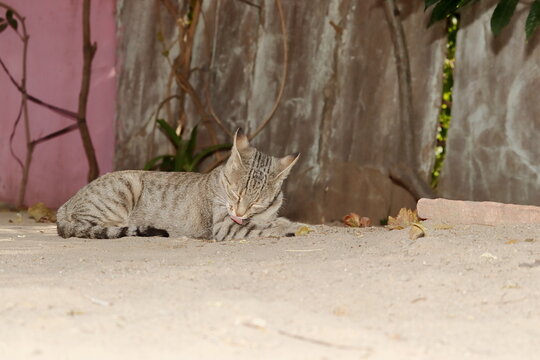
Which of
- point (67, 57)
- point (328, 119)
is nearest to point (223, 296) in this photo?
point (328, 119)

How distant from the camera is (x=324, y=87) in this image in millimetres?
6203

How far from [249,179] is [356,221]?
98cm

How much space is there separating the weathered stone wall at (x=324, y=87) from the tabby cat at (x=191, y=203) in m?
0.99

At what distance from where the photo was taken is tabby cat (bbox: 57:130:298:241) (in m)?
4.98

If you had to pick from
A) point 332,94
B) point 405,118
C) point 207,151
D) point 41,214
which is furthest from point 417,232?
point 41,214

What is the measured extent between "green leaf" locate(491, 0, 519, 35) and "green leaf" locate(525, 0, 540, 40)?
0.12 metres

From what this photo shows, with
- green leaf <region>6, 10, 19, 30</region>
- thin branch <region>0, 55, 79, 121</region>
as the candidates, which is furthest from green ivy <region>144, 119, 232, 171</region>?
green leaf <region>6, 10, 19, 30</region>

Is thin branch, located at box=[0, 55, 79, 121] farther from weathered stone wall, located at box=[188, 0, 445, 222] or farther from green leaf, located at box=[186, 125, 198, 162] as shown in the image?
weathered stone wall, located at box=[188, 0, 445, 222]

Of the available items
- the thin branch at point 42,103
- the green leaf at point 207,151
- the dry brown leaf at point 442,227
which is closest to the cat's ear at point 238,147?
the dry brown leaf at point 442,227

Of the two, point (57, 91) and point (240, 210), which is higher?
point (57, 91)

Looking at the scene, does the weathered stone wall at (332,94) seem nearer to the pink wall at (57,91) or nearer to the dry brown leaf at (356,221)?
the dry brown leaf at (356,221)

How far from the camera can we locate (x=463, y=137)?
213 inches

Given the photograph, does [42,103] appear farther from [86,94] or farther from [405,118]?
[405,118]

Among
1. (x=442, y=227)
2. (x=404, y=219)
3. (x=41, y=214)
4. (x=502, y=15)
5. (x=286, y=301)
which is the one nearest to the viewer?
(x=286, y=301)
